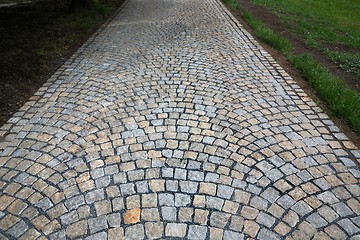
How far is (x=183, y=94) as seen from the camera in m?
5.18

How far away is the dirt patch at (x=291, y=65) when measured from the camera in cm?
456

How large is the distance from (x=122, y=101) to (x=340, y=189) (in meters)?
3.23

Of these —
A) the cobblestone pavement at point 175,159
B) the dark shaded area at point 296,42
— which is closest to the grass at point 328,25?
the dark shaded area at point 296,42

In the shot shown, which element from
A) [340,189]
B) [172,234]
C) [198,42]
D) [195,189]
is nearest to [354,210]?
[340,189]

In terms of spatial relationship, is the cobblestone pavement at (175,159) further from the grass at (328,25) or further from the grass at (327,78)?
the grass at (328,25)

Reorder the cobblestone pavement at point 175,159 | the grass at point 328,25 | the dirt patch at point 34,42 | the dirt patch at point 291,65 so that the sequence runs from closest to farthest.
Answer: the cobblestone pavement at point 175,159 < the dirt patch at point 291,65 < the dirt patch at point 34,42 < the grass at point 328,25

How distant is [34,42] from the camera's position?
7430 mm

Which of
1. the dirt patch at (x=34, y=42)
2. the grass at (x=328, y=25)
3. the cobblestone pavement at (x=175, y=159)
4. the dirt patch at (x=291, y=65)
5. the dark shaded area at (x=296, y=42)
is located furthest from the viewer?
the grass at (x=328, y=25)

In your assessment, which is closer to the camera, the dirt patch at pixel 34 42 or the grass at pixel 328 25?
the dirt patch at pixel 34 42

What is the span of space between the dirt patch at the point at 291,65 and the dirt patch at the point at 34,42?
15.3ft

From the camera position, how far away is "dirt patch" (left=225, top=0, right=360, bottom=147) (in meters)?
4.56

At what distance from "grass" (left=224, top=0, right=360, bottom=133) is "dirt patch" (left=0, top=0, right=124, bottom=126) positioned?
4.86m

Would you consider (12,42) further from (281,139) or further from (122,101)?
(281,139)

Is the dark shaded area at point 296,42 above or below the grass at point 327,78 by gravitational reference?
below
